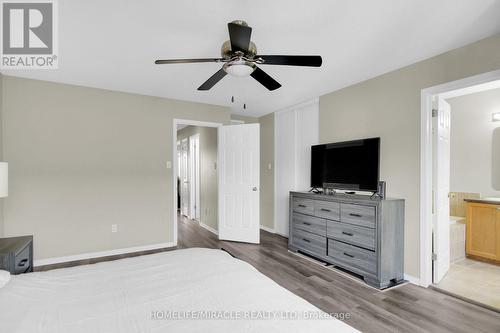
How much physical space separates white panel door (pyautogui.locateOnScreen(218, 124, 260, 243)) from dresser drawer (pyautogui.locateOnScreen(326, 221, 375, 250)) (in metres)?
1.43

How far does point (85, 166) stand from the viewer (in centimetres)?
350

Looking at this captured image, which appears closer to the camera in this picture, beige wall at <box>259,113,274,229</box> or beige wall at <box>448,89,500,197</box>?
beige wall at <box>448,89,500,197</box>

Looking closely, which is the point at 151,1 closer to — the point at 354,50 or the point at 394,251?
the point at 354,50

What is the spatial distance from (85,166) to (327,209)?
134 inches

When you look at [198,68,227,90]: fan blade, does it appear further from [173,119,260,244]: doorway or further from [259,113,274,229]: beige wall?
[259,113,274,229]: beige wall

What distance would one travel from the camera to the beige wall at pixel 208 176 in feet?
16.1

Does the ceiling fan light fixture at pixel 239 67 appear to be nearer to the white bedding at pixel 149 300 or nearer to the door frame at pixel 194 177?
the white bedding at pixel 149 300

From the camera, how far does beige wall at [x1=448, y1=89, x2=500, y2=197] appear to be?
3.63 meters

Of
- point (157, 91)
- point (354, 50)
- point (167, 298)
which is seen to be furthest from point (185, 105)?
point (167, 298)

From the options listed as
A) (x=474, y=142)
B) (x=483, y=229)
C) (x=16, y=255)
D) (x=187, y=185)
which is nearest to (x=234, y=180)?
(x=187, y=185)

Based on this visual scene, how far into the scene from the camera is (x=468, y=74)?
7.73 feet

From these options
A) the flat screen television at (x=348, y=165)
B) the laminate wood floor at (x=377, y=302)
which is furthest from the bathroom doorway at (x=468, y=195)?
the flat screen television at (x=348, y=165)

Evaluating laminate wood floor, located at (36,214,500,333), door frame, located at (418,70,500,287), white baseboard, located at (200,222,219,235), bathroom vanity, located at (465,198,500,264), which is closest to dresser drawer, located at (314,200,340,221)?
laminate wood floor, located at (36,214,500,333)

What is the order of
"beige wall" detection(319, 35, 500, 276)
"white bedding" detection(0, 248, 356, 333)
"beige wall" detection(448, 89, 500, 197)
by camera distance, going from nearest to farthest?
1. "white bedding" detection(0, 248, 356, 333)
2. "beige wall" detection(319, 35, 500, 276)
3. "beige wall" detection(448, 89, 500, 197)
